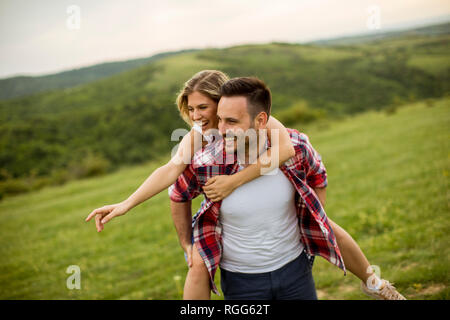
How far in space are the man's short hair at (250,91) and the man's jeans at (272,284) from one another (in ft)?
3.30

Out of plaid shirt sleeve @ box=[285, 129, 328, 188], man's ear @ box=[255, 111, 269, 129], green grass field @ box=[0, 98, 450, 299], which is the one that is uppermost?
man's ear @ box=[255, 111, 269, 129]

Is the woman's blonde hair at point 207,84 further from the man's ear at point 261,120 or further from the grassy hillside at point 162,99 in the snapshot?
the grassy hillside at point 162,99

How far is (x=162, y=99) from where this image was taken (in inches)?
2004

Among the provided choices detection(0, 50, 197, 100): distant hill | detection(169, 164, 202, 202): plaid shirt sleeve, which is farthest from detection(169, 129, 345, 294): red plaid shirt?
detection(0, 50, 197, 100): distant hill

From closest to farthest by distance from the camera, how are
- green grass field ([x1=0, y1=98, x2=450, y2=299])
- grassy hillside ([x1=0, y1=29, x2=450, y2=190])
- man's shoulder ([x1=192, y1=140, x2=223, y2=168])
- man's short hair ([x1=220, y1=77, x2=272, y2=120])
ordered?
1. man's short hair ([x1=220, y1=77, x2=272, y2=120])
2. man's shoulder ([x1=192, y1=140, x2=223, y2=168])
3. green grass field ([x1=0, y1=98, x2=450, y2=299])
4. grassy hillside ([x1=0, y1=29, x2=450, y2=190])

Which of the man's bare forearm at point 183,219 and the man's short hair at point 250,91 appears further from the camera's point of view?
the man's bare forearm at point 183,219

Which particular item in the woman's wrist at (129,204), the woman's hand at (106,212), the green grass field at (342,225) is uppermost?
the woman's wrist at (129,204)

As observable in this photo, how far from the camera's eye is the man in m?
2.08

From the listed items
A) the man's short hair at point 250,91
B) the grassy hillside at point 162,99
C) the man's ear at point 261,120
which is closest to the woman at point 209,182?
the man's ear at point 261,120

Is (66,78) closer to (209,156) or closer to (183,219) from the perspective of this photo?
(183,219)

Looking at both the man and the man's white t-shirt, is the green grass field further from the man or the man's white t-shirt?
the man's white t-shirt

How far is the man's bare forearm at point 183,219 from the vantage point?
7.58 feet
